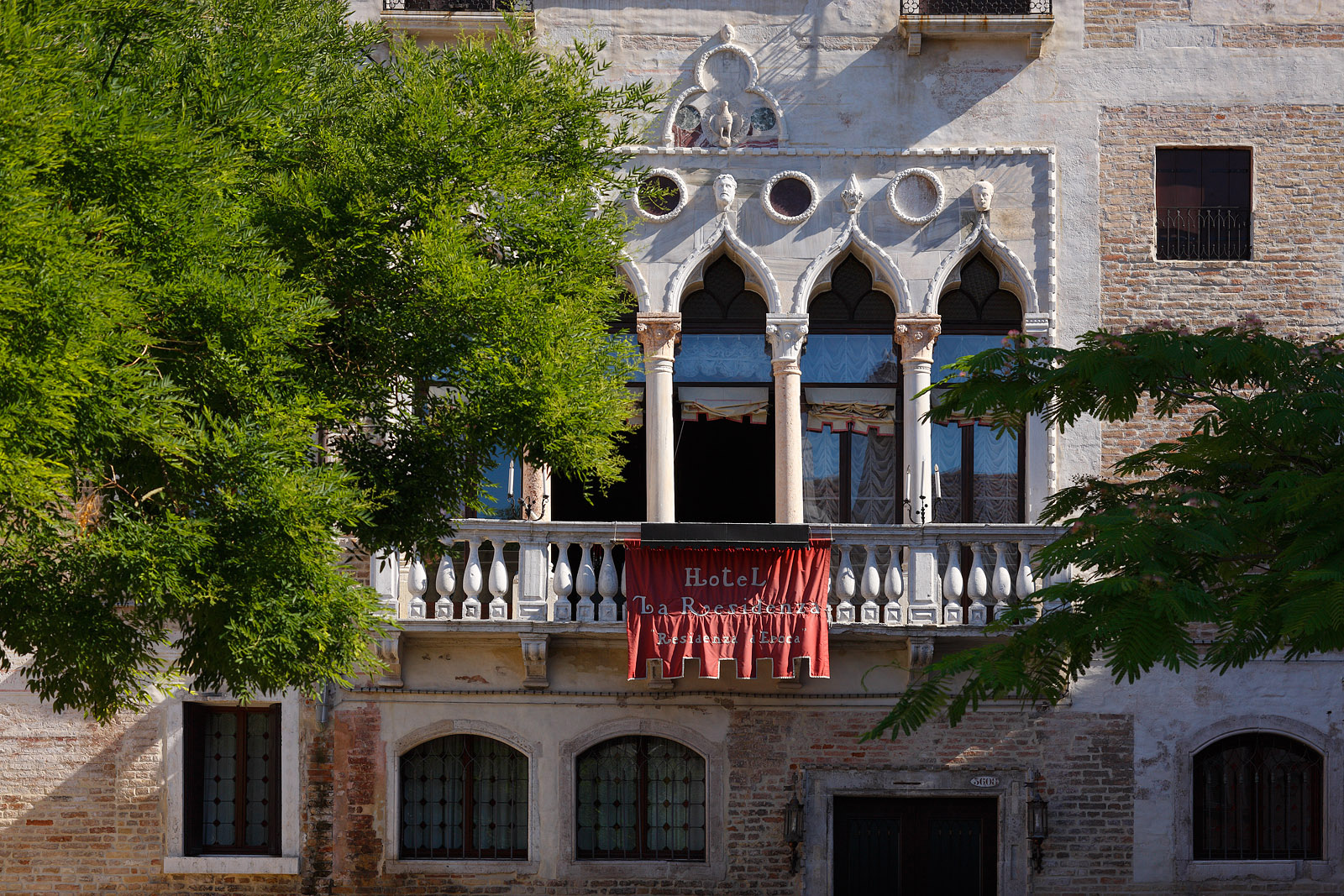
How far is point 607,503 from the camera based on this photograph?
1335 centimetres

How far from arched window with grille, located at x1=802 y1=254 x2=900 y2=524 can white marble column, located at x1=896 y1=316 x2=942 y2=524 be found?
301 millimetres

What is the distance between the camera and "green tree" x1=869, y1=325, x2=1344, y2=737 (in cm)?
702

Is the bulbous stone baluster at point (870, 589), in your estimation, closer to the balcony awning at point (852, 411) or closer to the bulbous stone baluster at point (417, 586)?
the balcony awning at point (852, 411)

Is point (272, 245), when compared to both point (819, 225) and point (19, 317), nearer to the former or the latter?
point (19, 317)

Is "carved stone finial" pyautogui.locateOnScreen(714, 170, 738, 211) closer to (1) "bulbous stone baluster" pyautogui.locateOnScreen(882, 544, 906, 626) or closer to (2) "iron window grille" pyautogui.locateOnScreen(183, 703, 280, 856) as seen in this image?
(1) "bulbous stone baluster" pyautogui.locateOnScreen(882, 544, 906, 626)

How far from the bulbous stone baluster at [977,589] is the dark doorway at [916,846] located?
1700 millimetres

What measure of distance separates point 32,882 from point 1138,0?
12965mm

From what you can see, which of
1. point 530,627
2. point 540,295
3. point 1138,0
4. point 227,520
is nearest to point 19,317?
point 227,520

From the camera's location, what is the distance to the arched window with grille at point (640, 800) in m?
12.7

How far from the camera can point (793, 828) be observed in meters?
12.4

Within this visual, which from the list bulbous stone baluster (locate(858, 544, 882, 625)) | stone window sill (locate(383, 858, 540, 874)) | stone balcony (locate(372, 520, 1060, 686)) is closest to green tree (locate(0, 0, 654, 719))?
stone balcony (locate(372, 520, 1060, 686))

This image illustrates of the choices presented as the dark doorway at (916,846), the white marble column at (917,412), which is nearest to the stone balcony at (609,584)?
the white marble column at (917,412)

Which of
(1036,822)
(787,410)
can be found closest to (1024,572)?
(1036,822)

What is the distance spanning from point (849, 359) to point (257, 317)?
686 centimetres
